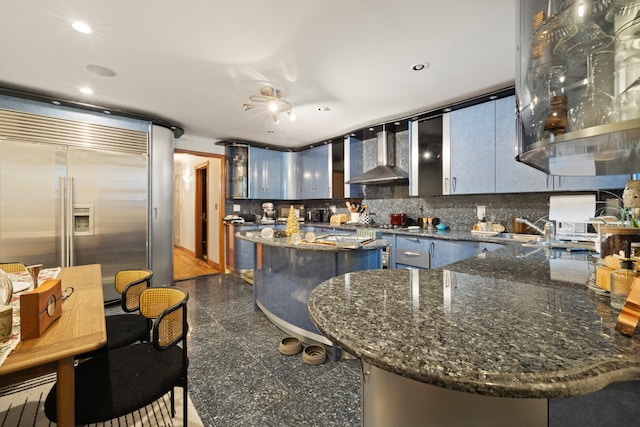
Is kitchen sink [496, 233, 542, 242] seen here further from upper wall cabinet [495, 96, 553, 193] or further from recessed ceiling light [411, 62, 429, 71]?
recessed ceiling light [411, 62, 429, 71]

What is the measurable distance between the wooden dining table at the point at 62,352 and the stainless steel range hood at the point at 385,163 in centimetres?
338

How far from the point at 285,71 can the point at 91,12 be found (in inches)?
53.3

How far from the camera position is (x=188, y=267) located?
5395 millimetres

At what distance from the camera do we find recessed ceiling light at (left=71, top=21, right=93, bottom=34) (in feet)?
5.96

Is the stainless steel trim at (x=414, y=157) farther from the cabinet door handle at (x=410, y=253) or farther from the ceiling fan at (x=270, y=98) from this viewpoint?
the ceiling fan at (x=270, y=98)

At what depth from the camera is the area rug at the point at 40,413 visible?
1.48m

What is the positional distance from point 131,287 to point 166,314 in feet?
2.33

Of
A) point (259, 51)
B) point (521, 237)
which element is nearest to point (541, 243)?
point (521, 237)

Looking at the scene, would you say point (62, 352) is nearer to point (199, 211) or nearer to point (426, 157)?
point (426, 157)

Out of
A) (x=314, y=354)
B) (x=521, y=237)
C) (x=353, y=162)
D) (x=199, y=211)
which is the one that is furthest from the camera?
(x=199, y=211)

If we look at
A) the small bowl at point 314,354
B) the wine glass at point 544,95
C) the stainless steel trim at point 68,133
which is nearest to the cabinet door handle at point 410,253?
the small bowl at point 314,354

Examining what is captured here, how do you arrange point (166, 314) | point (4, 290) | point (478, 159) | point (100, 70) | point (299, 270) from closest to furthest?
point (4, 290)
point (166, 314)
point (299, 270)
point (100, 70)
point (478, 159)

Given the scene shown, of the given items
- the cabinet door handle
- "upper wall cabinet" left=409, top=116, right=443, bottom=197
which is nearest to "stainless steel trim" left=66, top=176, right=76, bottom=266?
the cabinet door handle

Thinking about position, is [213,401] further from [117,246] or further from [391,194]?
[391,194]
